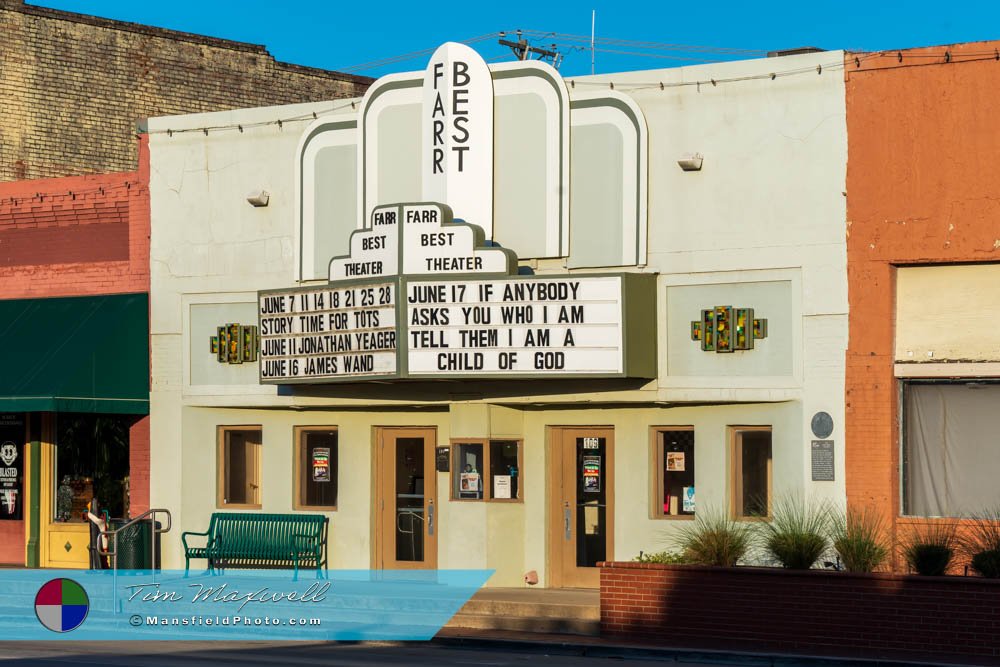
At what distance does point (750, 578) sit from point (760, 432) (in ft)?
12.4

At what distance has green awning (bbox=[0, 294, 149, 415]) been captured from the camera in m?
26.6

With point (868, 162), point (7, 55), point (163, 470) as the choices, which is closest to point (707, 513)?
point (868, 162)

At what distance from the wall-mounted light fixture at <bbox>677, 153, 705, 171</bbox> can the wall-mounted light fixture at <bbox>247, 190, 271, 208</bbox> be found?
7.10 meters

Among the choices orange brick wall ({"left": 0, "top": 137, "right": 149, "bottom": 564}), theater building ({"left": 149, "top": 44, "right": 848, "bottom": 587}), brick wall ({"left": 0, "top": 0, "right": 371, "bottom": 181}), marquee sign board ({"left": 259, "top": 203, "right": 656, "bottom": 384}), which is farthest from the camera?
brick wall ({"left": 0, "top": 0, "right": 371, "bottom": 181})

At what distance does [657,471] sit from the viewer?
2380cm

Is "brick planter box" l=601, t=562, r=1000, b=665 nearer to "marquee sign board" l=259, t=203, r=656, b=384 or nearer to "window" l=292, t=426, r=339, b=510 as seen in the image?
"marquee sign board" l=259, t=203, r=656, b=384

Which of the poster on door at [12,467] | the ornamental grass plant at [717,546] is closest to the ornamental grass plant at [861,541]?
the ornamental grass plant at [717,546]

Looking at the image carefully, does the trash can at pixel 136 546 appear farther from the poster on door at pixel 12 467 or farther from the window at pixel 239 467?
the poster on door at pixel 12 467

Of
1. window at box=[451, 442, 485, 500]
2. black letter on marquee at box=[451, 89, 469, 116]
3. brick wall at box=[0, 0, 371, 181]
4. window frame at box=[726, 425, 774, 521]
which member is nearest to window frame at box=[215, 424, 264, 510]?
window at box=[451, 442, 485, 500]

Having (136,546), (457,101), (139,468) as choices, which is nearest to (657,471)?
(457,101)

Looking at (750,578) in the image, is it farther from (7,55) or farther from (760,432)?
(7,55)

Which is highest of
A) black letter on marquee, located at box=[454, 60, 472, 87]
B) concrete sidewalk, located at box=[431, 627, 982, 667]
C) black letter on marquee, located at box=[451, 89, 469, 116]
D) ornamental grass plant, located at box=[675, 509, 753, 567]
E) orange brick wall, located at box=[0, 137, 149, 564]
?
black letter on marquee, located at box=[454, 60, 472, 87]

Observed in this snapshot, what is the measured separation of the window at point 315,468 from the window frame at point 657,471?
221 inches

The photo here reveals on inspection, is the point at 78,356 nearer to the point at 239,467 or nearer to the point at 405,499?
the point at 239,467
